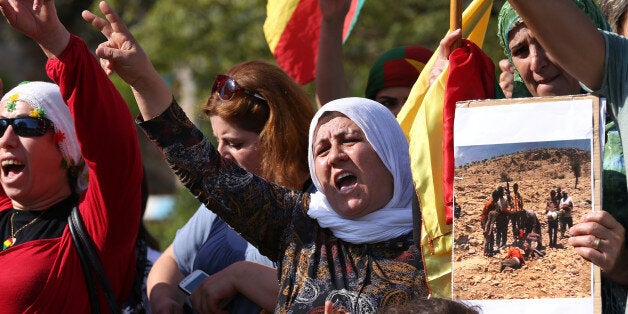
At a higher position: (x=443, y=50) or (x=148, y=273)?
(x=443, y=50)

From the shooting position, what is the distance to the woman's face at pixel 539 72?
3709mm

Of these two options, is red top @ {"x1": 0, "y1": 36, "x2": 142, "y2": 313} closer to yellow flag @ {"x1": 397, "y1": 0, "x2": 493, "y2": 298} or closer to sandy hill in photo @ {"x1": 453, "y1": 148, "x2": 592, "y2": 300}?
yellow flag @ {"x1": 397, "y1": 0, "x2": 493, "y2": 298}

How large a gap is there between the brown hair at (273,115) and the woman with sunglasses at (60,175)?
2.05 ft

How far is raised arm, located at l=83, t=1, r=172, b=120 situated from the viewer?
3.51m

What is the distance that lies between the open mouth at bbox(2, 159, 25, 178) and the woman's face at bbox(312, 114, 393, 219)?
45.6 inches

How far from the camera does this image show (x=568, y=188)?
119 inches

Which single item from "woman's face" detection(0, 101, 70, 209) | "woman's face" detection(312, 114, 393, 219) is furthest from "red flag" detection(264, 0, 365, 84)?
"woman's face" detection(312, 114, 393, 219)

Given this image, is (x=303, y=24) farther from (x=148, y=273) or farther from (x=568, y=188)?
(x=568, y=188)

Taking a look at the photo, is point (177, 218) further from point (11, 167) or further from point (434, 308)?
point (434, 308)

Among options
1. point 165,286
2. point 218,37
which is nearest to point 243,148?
point 165,286

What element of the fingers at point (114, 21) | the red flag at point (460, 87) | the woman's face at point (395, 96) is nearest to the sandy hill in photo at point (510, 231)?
the red flag at point (460, 87)

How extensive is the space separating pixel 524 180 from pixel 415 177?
1.55 feet

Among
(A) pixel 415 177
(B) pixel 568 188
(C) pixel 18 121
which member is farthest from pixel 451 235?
(C) pixel 18 121

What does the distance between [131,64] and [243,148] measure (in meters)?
1.18
